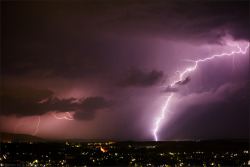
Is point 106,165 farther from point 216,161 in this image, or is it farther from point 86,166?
point 216,161

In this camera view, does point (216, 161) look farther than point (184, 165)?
Yes

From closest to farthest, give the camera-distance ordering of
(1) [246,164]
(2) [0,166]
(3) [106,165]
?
(2) [0,166]
(1) [246,164]
(3) [106,165]

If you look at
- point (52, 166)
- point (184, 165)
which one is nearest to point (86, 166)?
point (52, 166)

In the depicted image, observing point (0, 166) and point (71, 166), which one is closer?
point (0, 166)

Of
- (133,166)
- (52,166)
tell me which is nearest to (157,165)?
(133,166)

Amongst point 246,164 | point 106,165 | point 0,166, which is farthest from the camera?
point 106,165

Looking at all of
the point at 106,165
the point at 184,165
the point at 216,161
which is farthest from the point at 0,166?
the point at 216,161

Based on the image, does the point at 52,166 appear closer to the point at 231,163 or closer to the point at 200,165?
the point at 200,165

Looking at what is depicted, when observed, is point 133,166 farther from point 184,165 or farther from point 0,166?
point 0,166
